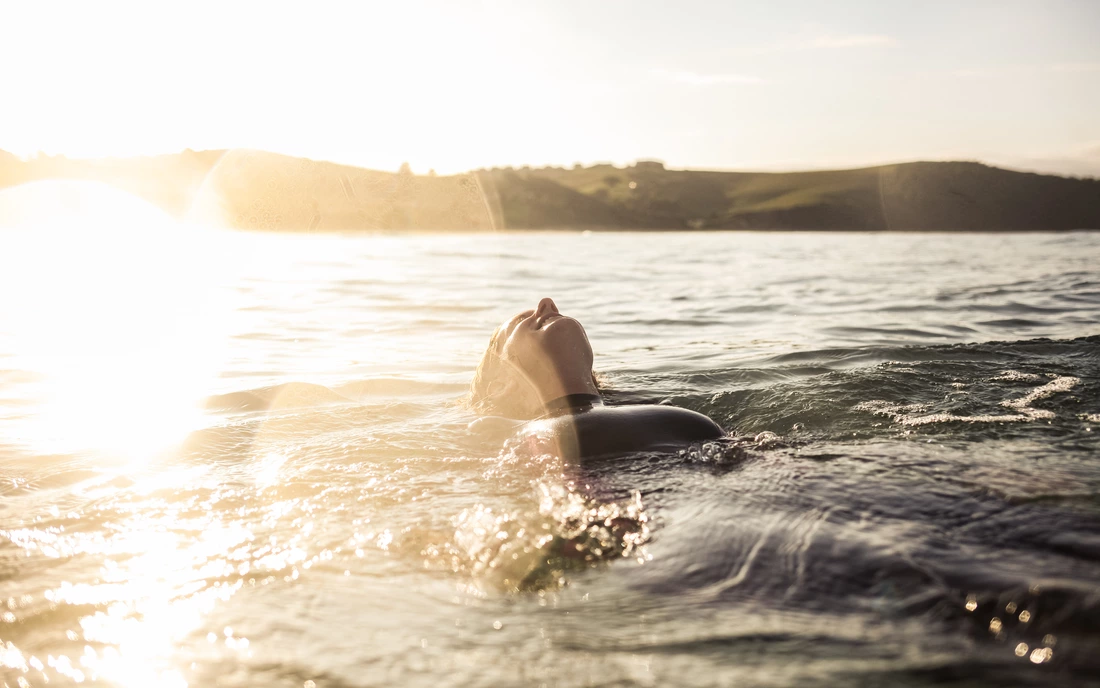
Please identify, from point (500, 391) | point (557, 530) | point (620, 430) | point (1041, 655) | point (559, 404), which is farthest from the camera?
point (500, 391)

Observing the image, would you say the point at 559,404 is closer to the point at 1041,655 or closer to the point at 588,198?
the point at 1041,655

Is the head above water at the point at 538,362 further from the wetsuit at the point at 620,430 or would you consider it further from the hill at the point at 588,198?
the hill at the point at 588,198

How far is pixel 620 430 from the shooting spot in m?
4.16

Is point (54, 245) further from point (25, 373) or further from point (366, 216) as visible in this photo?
point (25, 373)

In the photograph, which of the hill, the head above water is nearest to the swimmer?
the head above water

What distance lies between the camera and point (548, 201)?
9506cm

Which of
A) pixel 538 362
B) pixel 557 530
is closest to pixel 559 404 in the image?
pixel 538 362

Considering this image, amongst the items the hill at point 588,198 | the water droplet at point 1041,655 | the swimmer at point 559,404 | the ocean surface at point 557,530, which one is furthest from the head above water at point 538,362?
the hill at point 588,198

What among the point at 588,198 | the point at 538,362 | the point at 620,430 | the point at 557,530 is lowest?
the point at 557,530

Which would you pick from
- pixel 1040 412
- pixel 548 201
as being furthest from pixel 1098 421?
pixel 548 201

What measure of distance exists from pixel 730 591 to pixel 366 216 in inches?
526

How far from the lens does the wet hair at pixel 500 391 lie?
16.9 ft

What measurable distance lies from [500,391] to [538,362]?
56 centimetres

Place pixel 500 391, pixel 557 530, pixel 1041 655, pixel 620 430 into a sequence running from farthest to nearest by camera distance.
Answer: pixel 500 391 < pixel 620 430 < pixel 557 530 < pixel 1041 655
